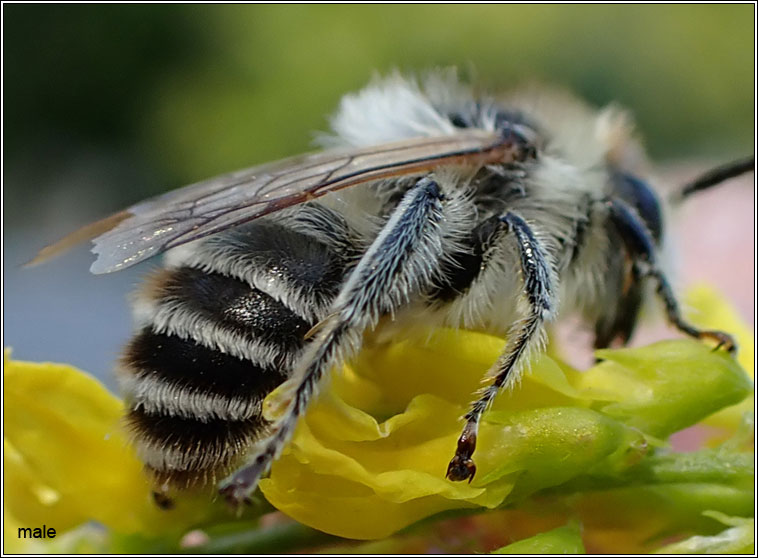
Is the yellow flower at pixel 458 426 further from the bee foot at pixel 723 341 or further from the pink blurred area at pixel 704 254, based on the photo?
the pink blurred area at pixel 704 254

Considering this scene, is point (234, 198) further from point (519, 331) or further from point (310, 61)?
point (310, 61)

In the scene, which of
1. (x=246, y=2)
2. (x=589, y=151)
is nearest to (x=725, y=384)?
(x=589, y=151)

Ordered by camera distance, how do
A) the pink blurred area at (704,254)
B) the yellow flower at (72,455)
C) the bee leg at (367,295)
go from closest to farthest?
1. the bee leg at (367,295)
2. the yellow flower at (72,455)
3. the pink blurred area at (704,254)

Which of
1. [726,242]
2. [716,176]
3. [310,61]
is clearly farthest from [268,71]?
[716,176]

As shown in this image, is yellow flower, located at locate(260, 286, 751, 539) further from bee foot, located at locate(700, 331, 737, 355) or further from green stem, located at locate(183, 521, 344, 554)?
green stem, located at locate(183, 521, 344, 554)

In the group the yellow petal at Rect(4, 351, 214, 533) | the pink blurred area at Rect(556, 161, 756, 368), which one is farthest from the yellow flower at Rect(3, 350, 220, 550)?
the pink blurred area at Rect(556, 161, 756, 368)

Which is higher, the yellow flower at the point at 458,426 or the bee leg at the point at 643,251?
the bee leg at the point at 643,251

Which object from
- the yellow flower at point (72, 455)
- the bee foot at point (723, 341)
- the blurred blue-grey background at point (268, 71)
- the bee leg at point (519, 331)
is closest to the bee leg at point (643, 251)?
the bee foot at point (723, 341)
